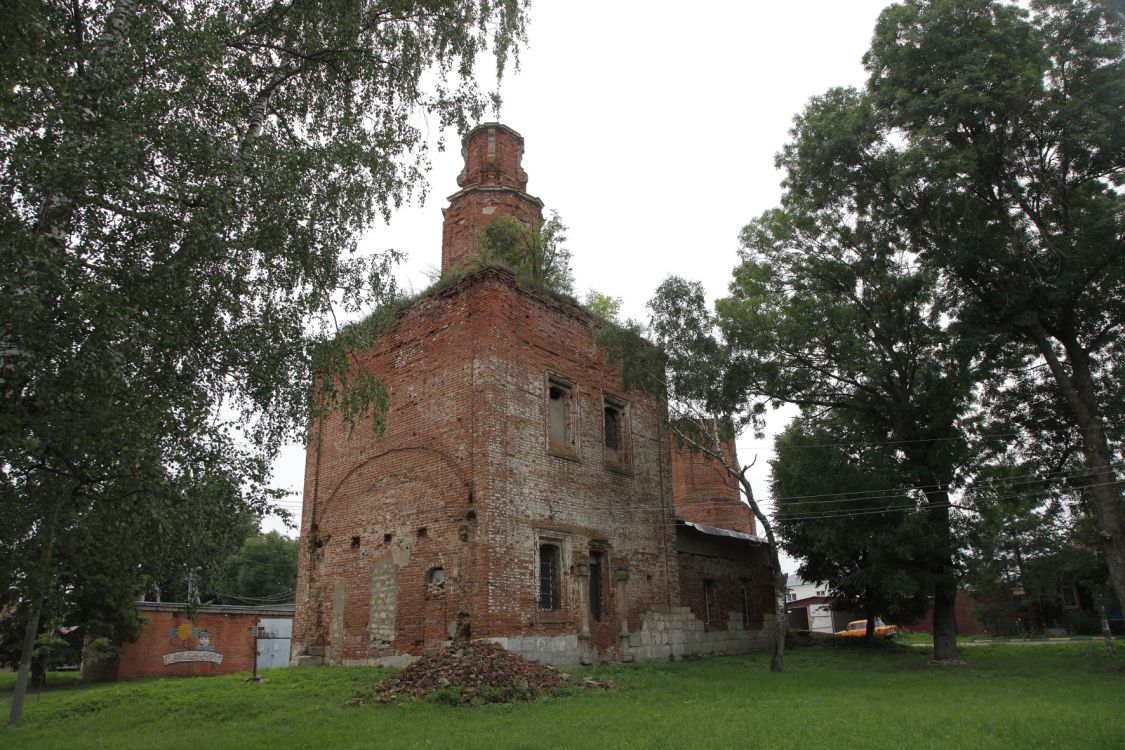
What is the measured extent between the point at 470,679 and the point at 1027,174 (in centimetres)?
1698

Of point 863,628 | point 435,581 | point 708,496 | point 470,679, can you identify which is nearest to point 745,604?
point 708,496

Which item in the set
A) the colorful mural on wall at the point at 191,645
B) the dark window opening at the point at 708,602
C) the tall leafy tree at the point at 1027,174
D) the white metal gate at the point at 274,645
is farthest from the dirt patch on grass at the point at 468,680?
the white metal gate at the point at 274,645

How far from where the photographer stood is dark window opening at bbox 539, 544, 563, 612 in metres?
15.2

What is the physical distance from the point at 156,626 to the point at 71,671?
23.2 ft

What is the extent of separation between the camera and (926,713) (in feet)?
32.0

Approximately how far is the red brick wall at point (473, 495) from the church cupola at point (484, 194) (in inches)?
207

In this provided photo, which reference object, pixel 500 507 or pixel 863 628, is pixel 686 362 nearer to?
Answer: pixel 500 507

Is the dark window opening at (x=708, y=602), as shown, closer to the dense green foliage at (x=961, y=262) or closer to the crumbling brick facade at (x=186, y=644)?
the dense green foliage at (x=961, y=262)

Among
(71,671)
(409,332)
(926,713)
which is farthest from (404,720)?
(71,671)

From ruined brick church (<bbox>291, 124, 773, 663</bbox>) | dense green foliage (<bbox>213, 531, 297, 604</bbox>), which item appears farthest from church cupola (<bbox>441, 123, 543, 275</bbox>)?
dense green foliage (<bbox>213, 531, 297, 604</bbox>)

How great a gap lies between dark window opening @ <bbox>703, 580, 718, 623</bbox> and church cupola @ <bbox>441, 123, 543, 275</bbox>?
1147cm

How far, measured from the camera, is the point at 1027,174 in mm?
17594

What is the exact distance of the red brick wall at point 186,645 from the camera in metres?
23.2

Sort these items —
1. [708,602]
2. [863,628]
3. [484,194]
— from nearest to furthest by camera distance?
[708,602] < [484,194] < [863,628]
